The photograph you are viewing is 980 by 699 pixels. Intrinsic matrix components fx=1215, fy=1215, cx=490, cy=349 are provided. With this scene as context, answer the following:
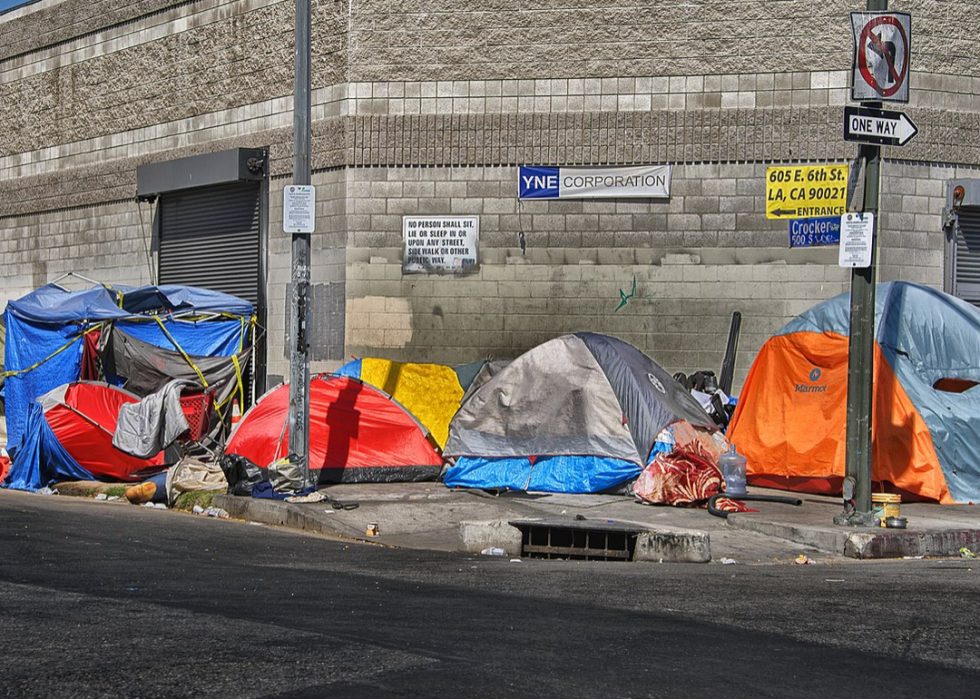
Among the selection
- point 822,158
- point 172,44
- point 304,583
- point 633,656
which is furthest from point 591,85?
point 633,656

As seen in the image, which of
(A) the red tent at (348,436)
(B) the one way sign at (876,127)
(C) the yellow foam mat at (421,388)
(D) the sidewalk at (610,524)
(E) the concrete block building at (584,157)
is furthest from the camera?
(E) the concrete block building at (584,157)

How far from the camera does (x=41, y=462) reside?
15.9 m

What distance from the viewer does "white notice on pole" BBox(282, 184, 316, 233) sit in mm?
12945

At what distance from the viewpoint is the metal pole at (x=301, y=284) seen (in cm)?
1316

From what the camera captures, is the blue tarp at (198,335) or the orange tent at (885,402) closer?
the orange tent at (885,402)

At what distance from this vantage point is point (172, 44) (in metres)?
21.5

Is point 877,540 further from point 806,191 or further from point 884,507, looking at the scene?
point 806,191

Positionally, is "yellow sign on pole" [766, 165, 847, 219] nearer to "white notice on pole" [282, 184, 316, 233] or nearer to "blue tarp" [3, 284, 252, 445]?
"white notice on pole" [282, 184, 316, 233]

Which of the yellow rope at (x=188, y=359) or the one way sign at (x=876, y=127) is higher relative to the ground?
the one way sign at (x=876, y=127)

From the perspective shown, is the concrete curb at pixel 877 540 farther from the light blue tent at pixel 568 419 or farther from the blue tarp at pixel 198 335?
the blue tarp at pixel 198 335

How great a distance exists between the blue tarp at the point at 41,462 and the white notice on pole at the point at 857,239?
32.7 ft

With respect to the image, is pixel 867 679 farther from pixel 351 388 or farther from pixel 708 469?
pixel 351 388

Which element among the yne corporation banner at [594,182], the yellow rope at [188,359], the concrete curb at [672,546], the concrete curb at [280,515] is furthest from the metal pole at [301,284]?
the yne corporation banner at [594,182]

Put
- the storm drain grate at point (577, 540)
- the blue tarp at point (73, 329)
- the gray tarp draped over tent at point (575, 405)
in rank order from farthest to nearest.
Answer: the blue tarp at point (73, 329) → the gray tarp draped over tent at point (575, 405) → the storm drain grate at point (577, 540)
